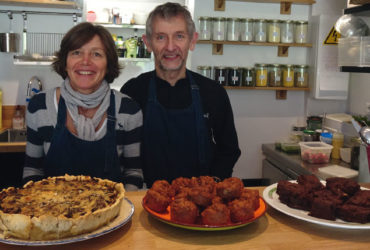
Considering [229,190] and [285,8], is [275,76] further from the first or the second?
[229,190]

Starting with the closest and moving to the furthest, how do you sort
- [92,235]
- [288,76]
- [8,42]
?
[92,235] < [8,42] < [288,76]

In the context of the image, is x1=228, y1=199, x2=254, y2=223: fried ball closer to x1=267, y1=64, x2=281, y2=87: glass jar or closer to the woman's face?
the woman's face

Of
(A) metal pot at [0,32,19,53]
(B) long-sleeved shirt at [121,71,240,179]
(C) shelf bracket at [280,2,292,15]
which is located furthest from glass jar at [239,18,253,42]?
(A) metal pot at [0,32,19,53]

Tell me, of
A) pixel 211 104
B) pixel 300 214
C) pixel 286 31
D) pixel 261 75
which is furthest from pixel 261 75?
pixel 300 214

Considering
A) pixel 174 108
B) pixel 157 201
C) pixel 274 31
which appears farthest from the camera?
pixel 274 31

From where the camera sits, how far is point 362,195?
125 centimetres

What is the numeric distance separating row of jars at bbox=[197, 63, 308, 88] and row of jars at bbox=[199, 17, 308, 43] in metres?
0.28

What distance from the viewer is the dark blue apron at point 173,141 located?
86.7 inches

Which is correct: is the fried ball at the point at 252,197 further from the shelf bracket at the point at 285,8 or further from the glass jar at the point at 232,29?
the shelf bracket at the point at 285,8

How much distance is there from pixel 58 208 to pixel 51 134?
798 mm

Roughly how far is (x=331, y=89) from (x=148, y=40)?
8.55 feet

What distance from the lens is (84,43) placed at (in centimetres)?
186

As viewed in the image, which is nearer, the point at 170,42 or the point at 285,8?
the point at 170,42

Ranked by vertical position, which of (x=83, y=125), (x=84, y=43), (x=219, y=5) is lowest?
(x=83, y=125)
